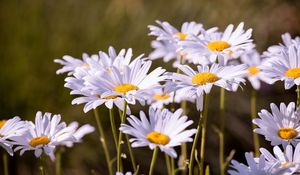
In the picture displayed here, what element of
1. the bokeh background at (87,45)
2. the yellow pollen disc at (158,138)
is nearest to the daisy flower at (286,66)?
the yellow pollen disc at (158,138)

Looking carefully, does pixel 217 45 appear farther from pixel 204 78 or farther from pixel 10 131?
pixel 10 131

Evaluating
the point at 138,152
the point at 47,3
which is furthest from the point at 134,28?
the point at 138,152

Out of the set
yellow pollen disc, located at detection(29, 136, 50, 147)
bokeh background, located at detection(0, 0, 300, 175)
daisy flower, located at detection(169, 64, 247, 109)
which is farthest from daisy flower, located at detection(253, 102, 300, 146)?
bokeh background, located at detection(0, 0, 300, 175)

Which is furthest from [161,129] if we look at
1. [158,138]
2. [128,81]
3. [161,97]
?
[161,97]

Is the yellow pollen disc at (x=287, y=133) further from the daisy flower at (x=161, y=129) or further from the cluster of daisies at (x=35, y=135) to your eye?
the cluster of daisies at (x=35, y=135)

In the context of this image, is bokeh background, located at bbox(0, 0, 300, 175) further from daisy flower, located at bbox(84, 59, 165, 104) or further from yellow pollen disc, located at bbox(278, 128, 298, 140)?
yellow pollen disc, located at bbox(278, 128, 298, 140)

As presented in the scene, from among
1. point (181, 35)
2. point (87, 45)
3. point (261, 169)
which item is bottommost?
point (261, 169)


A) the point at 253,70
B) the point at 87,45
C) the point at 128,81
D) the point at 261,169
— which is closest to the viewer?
the point at 261,169
